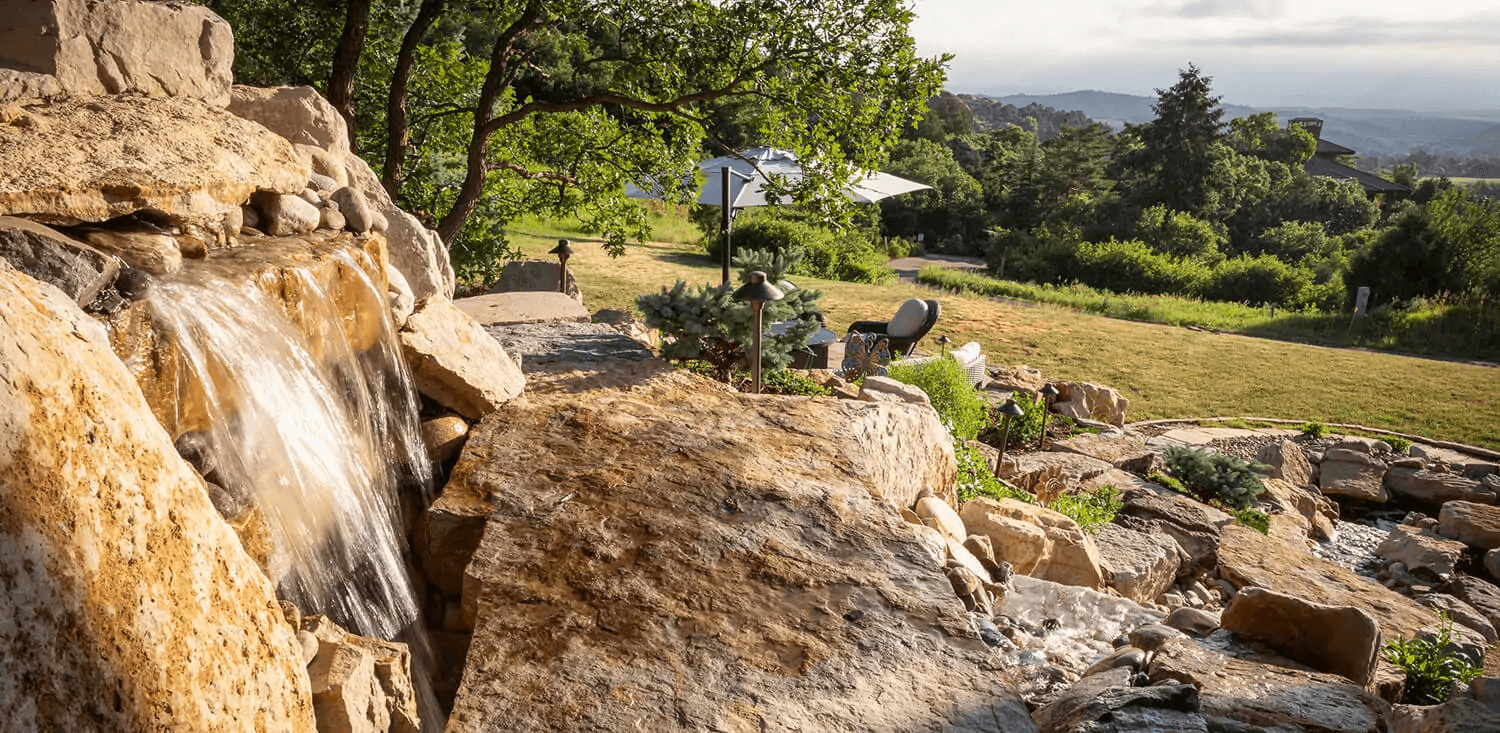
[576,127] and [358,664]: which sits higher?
[576,127]

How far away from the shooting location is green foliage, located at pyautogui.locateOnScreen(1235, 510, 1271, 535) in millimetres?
7297

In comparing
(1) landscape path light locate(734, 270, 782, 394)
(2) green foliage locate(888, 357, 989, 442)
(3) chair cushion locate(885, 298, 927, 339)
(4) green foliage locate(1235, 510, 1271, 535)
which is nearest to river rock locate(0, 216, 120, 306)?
(1) landscape path light locate(734, 270, 782, 394)

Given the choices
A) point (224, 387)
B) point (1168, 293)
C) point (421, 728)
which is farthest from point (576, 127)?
point (1168, 293)

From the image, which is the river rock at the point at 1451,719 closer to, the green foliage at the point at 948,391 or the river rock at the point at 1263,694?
the river rock at the point at 1263,694

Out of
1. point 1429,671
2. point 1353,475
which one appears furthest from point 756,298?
point 1353,475

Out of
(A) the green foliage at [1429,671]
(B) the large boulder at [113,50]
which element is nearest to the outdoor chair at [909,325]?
(A) the green foliage at [1429,671]

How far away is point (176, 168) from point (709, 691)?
2.42 meters

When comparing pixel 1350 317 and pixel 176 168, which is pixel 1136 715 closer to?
pixel 176 168

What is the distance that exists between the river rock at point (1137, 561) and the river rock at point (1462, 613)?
1.84 meters

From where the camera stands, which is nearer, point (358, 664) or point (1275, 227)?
point (358, 664)

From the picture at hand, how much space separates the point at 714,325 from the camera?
552 cm

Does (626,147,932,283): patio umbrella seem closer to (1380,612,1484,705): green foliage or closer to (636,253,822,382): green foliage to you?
(636,253,822,382): green foliage

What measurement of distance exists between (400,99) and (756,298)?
13.1ft

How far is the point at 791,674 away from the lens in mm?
2578
